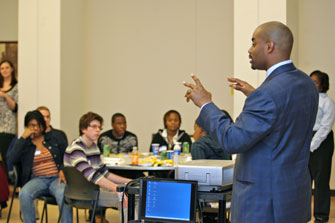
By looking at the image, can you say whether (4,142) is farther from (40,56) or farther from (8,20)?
(8,20)

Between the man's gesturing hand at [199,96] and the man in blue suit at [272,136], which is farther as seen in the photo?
the man's gesturing hand at [199,96]

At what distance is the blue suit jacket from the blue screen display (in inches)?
25.2

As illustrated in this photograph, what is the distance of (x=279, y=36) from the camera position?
235 cm

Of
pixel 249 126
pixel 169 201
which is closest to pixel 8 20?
pixel 169 201

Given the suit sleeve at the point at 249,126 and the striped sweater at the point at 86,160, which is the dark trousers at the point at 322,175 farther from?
the suit sleeve at the point at 249,126

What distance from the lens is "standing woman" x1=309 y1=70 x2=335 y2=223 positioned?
5.83 meters

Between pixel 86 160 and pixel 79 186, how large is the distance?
26 cm

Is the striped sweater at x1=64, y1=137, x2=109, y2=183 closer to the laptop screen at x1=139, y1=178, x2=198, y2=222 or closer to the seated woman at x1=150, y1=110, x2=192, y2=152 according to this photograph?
the laptop screen at x1=139, y1=178, x2=198, y2=222

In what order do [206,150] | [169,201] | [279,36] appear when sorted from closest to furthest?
1. [279,36]
2. [169,201]
3. [206,150]

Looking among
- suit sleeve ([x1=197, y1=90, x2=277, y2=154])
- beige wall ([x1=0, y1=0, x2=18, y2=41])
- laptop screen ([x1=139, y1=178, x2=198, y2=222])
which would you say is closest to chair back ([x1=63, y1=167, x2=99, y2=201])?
laptop screen ([x1=139, y1=178, x2=198, y2=222])

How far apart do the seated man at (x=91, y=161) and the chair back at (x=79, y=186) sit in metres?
0.06

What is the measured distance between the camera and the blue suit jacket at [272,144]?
2.24m

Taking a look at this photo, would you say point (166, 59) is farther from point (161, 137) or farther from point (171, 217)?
point (171, 217)

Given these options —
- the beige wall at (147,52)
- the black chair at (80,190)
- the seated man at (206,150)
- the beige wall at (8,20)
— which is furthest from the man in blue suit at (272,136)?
the beige wall at (8,20)
